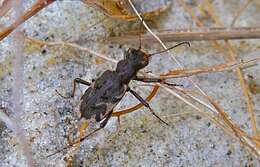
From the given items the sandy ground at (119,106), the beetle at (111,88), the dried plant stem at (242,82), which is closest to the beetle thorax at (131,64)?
the beetle at (111,88)

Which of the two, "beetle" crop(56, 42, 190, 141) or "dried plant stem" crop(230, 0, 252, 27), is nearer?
"beetle" crop(56, 42, 190, 141)

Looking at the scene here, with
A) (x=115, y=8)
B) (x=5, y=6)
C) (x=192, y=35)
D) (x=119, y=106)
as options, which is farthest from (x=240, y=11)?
(x=5, y=6)

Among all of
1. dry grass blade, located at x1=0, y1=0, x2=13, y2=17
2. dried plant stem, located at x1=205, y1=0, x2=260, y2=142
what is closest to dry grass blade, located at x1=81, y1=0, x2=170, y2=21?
dry grass blade, located at x1=0, y1=0, x2=13, y2=17

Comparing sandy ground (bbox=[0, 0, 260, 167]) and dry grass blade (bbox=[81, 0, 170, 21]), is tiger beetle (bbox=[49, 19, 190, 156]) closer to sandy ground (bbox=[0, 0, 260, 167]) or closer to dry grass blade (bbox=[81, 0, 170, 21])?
sandy ground (bbox=[0, 0, 260, 167])

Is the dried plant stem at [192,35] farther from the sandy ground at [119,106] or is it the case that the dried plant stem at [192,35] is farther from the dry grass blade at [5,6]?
the dry grass blade at [5,6]

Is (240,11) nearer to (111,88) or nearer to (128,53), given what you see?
(128,53)

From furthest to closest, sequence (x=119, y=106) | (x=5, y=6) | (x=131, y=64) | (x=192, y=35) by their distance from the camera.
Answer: (x=192, y=35), (x=119, y=106), (x=131, y=64), (x=5, y=6)
